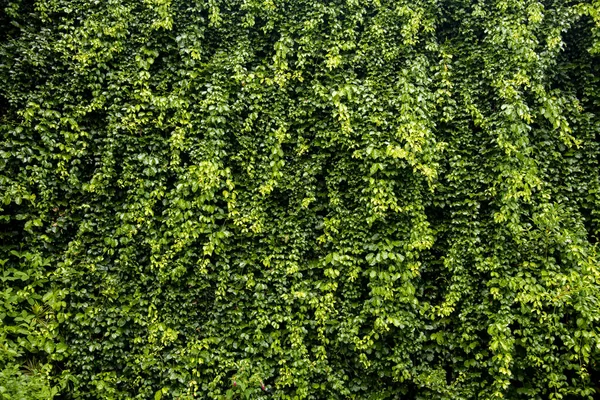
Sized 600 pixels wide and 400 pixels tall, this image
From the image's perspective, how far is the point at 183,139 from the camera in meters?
4.38

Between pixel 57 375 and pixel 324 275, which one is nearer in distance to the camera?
pixel 57 375

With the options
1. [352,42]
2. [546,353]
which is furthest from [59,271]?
[546,353]

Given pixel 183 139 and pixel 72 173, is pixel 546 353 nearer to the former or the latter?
pixel 183 139

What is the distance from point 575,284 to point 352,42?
3585 millimetres

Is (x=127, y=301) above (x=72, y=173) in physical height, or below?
below

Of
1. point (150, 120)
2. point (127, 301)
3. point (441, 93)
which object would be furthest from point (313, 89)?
point (127, 301)

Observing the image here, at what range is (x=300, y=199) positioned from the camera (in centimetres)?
437

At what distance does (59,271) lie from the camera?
13.5 feet

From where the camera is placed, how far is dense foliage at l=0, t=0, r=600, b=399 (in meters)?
3.93

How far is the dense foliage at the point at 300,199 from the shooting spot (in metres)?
3.93

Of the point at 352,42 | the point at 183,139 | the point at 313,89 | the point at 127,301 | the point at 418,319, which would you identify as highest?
the point at 352,42

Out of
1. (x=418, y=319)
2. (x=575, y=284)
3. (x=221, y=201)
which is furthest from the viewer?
(x=221, y=201)

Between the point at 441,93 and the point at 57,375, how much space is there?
5.27 meters

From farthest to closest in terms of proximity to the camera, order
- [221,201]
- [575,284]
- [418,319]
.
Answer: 1. [221,201]
2. [418,319]
3. [575,284]
